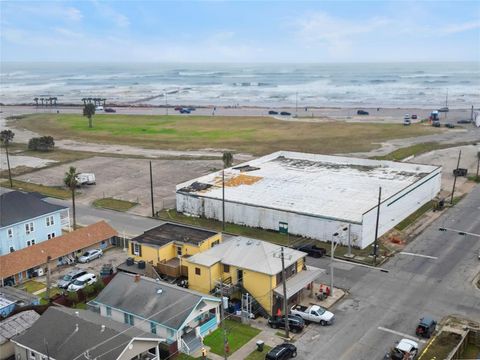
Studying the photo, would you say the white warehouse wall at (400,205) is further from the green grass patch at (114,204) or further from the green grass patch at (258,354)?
the green grass patch at (114,204)

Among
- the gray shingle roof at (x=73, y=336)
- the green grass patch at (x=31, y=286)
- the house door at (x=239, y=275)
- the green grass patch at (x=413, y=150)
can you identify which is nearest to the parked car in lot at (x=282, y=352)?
the gray shingle roof at (x=73, y=336)

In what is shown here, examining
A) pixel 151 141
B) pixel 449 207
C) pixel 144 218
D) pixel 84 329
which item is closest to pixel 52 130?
pixel 151 141

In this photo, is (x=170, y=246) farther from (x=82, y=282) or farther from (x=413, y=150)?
(x=413, y=150)

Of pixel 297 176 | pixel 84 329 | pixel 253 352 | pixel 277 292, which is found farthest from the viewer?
pixel 297 176

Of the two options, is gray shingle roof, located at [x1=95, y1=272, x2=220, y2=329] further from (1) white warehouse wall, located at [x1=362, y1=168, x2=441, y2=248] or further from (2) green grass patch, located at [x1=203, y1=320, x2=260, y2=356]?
(1) white warehouse wall, located at [x1=362, y1=168, x2=441, y2=248]

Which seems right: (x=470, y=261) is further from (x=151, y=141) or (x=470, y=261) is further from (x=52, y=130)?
(x=52, y=130)

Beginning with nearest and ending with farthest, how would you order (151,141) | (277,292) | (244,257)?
(277,292) < (244,257) < (151,141)
